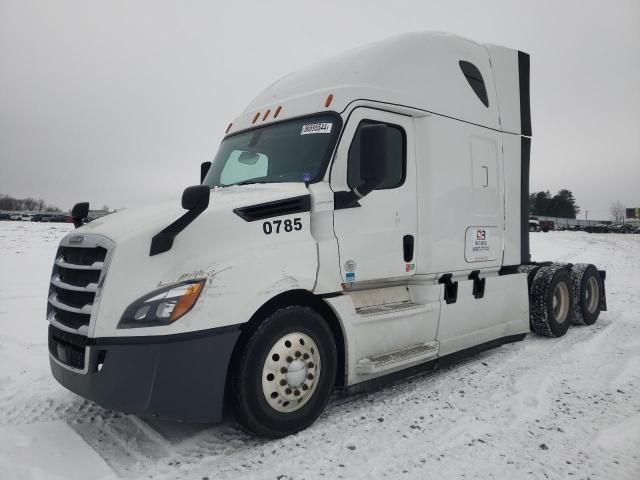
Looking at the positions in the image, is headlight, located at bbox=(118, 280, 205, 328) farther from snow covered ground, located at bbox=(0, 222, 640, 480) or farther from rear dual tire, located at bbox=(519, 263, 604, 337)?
rear dual tire, located at bbox=(519, 263, 604, 337)

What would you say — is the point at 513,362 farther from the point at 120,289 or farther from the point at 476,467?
the point at 120,289

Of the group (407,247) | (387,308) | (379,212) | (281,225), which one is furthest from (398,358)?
(281,225)

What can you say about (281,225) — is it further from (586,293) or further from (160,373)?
(586,293)

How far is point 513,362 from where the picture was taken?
5551mm

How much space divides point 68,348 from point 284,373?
166cm

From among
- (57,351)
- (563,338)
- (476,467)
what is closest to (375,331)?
(476,467)

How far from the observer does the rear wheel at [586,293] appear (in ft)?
24.5

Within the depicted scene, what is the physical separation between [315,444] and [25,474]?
1.96 meters

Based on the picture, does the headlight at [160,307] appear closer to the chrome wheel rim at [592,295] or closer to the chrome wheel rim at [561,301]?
the chrome wheel rim at [561,301]

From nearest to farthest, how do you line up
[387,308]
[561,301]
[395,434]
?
[395,434] < [387,308] < [561,301]

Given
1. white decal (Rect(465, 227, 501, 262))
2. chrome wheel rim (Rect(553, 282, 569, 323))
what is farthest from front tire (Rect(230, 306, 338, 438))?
chrome wheel rim (Rect(553, 282, 569, 323))

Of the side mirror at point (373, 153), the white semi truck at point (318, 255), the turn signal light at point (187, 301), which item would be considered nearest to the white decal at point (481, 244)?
the white semi truck at point (318, 255)

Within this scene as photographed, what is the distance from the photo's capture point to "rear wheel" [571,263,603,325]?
24.5 ft

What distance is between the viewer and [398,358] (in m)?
4.29
